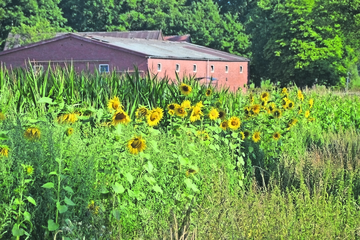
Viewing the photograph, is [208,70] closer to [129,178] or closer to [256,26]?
[256,26]

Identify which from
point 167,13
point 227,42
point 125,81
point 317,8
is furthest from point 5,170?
point 167,13

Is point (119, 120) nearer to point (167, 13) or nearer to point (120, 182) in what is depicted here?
point (120, 182)

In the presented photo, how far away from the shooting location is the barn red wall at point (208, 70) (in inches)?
1334

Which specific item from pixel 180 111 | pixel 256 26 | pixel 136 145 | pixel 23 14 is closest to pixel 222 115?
pixel 180 111

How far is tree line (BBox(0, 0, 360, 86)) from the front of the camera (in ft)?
141

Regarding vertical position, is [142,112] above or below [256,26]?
above

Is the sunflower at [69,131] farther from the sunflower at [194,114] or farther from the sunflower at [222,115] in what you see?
the sunflower at [222,115]

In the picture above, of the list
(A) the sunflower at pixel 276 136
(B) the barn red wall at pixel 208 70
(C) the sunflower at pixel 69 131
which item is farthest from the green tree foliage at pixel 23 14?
(C) the sunflower at pixel 69 131

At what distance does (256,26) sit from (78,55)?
853 inches

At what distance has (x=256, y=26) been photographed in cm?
5212

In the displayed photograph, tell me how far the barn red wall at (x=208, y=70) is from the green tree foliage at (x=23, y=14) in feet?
71.2

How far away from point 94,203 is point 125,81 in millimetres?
4400

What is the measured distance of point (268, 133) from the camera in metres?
7.01

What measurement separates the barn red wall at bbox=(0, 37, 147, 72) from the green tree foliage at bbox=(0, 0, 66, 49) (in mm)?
21772
